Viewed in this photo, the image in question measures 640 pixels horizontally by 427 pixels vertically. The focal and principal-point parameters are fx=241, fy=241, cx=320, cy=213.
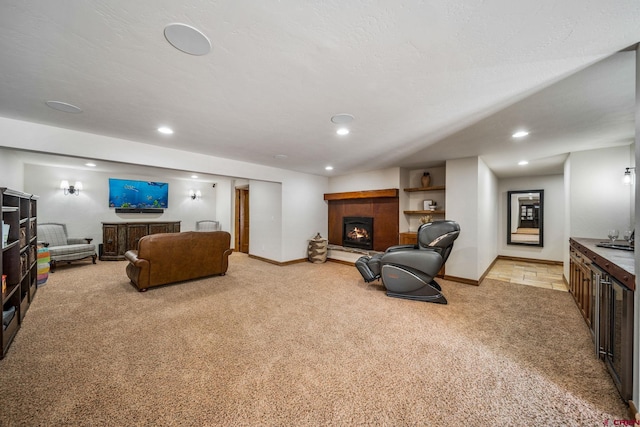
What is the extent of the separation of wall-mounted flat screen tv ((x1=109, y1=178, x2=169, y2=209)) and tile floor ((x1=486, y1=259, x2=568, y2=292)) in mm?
8530

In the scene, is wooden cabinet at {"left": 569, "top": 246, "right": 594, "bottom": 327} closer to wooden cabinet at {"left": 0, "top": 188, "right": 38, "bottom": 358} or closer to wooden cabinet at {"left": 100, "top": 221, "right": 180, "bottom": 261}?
wooden cabinet at {"left": 0, "top": 188, "right": 38, "bottom": 358}

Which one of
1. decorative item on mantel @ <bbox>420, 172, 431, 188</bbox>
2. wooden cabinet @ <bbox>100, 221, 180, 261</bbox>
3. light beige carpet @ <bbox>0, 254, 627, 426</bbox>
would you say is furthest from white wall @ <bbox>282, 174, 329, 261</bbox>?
wooden cabinet @ <bbox>100, 221, 180, 261</bbox>

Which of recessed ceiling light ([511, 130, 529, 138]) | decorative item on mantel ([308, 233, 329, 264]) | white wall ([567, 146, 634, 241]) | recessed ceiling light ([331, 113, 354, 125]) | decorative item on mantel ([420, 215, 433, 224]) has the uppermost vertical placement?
recessed ceiling light ([331, 113, 354, 125])

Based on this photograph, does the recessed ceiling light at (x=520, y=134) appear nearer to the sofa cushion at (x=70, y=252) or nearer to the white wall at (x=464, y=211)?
the white wall at (x=464, y=211)

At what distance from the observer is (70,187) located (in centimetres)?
592

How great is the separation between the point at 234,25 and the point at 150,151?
309 centimetres

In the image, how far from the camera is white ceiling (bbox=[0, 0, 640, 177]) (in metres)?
1.21

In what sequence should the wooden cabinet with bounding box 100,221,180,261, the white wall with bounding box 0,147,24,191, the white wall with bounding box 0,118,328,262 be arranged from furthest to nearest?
the wooden cabinet with bounding box 100,221,180,261, the white wall with bounding box 0,147,24,191, the white wall with bounding box 0,118,328,262

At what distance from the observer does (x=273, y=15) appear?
48.1 inches

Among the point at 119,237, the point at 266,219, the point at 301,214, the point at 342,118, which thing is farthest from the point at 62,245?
the point at 342,118

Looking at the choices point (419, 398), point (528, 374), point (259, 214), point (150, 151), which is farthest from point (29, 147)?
point (528, 374)

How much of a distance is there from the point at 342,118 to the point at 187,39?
60.3 inches

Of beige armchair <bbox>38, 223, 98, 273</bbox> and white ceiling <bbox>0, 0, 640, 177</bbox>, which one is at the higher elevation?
white ceiling <bbox>0, 0, 640, 177</bbox>

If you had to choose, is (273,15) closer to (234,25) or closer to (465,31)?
(234,25)
